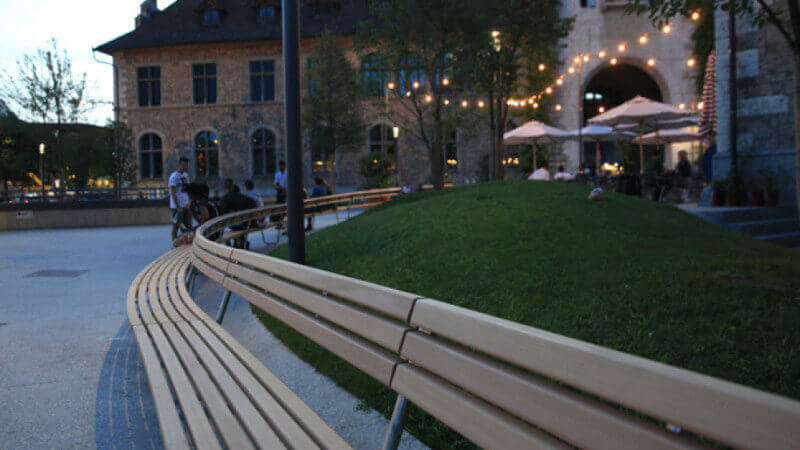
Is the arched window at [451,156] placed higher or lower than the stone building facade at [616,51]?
lower

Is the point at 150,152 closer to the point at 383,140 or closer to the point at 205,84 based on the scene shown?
the point at 205,84

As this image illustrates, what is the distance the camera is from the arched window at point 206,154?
37219 millimetres

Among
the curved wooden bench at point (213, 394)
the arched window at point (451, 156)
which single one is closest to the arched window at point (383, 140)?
the arched window at point (451, 156)

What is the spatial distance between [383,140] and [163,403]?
3331 cm

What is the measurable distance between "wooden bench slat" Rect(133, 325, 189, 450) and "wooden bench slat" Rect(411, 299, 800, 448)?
1413mm

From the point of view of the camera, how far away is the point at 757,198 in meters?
12.4

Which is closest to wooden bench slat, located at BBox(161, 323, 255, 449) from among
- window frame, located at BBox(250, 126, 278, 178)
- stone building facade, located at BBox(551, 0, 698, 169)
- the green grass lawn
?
the green grass lawn

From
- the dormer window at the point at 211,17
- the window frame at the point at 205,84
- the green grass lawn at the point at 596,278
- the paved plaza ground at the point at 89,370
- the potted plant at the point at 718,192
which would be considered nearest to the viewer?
the paved plaza ground at the point at 89,370

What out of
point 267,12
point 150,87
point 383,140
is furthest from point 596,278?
point 150,87

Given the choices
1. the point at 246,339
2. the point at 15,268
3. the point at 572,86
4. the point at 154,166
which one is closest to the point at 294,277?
the point at 246,339

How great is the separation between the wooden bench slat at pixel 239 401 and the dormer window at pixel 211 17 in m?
38.0

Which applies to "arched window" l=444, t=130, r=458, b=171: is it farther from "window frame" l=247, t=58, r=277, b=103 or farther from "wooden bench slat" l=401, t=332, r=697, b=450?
"wooden bench slat" l=401, t=332, r=697, b=450

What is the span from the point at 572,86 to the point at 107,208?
24.8 meters

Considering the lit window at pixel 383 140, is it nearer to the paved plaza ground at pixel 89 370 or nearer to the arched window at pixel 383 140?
the arched window at pixel 383 140
